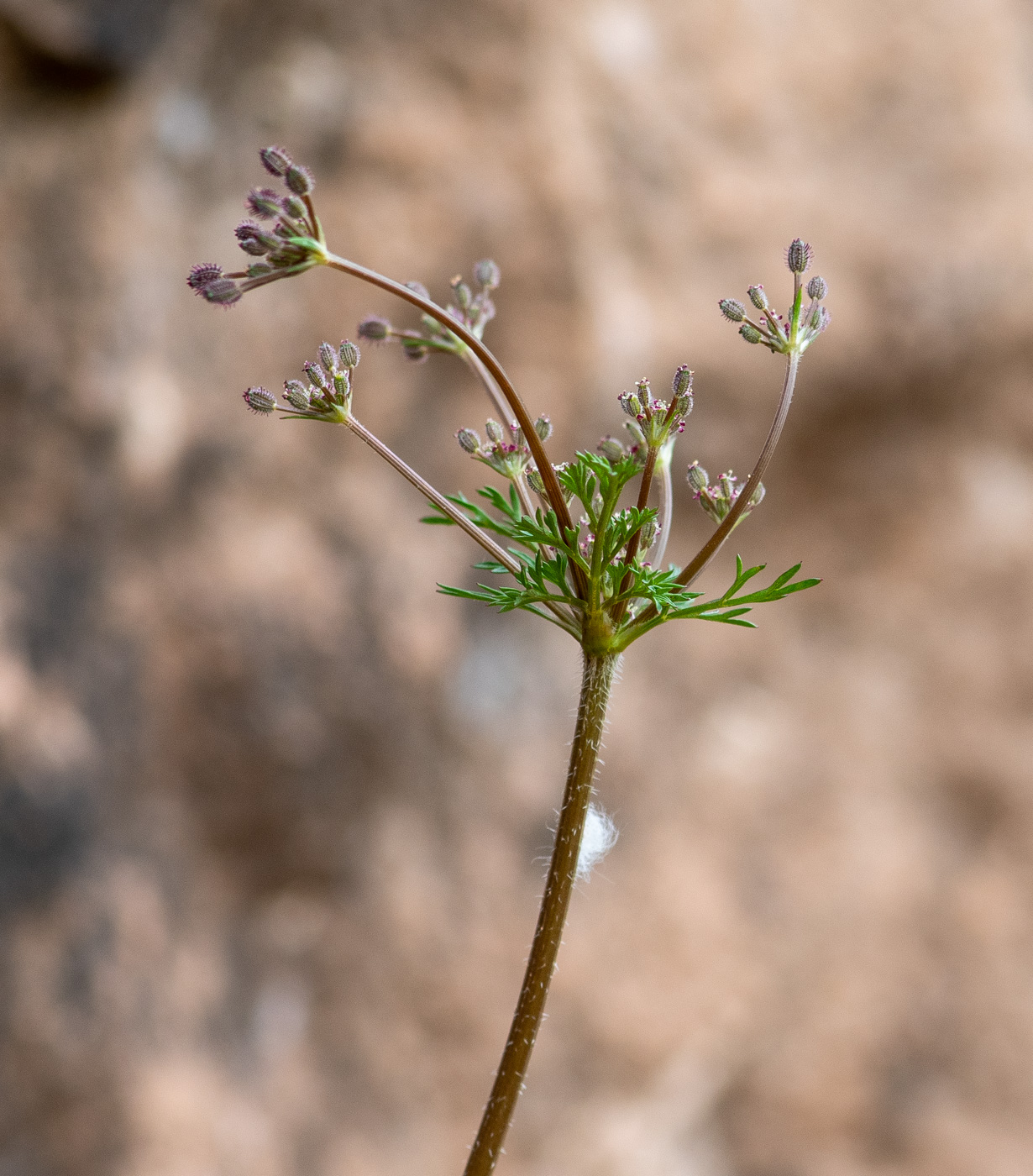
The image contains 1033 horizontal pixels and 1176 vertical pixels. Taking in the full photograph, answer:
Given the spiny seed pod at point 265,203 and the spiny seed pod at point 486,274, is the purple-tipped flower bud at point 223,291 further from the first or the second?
the spiny seed pod at point 486,274

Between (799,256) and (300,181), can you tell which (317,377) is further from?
(799,256)

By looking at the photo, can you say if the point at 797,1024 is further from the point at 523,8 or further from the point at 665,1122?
the point at 523,8

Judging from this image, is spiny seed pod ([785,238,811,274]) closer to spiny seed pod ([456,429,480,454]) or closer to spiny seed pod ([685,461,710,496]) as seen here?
spiny seed pod ([685,461,710,496])

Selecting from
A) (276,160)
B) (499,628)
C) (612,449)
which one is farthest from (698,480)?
(499,628)

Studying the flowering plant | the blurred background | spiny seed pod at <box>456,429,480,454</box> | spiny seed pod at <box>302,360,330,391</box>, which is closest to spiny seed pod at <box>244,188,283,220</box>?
the flowering plant

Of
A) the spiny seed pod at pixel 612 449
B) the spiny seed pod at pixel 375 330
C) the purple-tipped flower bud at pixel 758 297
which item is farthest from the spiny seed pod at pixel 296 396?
the purple-tipped flower bud at pixel 758 297

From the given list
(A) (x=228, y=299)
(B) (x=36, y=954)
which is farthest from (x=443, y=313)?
(B) (x=36, y=954)
